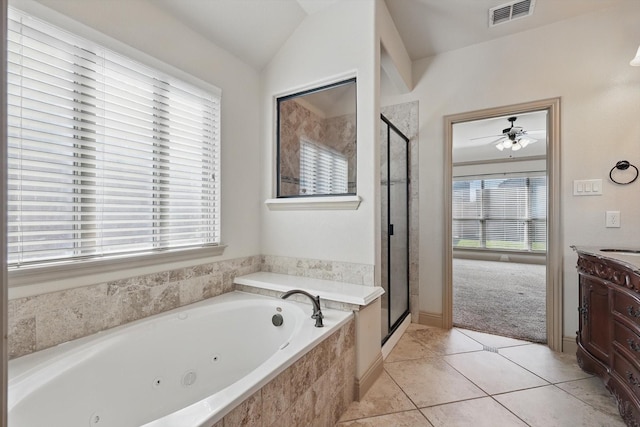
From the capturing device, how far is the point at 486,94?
8.37ft

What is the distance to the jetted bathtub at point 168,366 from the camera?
0.99 metres

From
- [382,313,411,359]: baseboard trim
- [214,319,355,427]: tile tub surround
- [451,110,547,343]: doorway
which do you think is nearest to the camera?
[214,319,355,427]: tile tub surround

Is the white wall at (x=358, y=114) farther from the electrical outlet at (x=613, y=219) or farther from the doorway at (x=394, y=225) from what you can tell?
the electrical outlet at (x=613, y=219)

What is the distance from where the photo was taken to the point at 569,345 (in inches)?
87.3

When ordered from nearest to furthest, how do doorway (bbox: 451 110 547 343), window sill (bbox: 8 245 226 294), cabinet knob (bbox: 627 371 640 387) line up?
window sill (bbox: 8 245 226 294)
cabinet knob (bbox: 627 371 640 387)
doorway (bbox: 451 110 547 343)

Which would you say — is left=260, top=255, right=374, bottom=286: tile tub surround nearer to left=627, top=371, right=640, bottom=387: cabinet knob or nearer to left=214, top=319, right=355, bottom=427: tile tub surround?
left=214, top=319, right=355, bottom=427: tile tub surround

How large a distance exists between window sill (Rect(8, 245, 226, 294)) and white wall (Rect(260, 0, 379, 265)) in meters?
0.67

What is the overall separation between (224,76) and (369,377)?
2376 millimetres

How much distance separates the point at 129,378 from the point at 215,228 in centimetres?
102

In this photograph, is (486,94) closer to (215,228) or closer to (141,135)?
(215,228)

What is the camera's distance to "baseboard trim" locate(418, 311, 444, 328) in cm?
270

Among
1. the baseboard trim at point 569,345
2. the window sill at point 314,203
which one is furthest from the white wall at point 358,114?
the baseboard trim at point 569,345

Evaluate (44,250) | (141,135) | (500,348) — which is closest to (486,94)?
(500,348)

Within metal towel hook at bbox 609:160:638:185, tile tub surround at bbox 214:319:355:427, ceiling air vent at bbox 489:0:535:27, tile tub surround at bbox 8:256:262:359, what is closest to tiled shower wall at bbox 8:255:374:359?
tile tub surround at bbox 8:256:262:359
